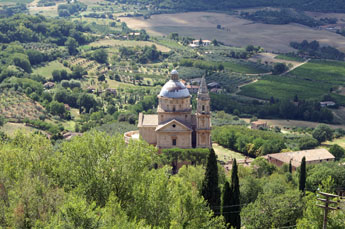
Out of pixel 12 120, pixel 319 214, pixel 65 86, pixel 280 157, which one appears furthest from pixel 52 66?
pixel 319 214

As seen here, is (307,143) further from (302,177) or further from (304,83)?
(304,83)

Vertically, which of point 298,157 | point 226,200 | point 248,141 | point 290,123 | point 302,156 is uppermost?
point 226,200

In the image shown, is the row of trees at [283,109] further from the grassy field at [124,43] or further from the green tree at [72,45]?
the green tree at [72,45]

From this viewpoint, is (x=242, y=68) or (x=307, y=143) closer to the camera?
(x=307, y=143)

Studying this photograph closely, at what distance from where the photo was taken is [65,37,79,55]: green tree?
175 m

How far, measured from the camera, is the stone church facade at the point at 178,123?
261ft

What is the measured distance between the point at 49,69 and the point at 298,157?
90541 mm

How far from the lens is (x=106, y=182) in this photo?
44875 mm

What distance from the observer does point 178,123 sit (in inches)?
3130

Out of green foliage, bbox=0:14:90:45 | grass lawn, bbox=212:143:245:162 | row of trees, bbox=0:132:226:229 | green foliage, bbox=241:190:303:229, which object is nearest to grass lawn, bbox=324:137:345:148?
grass lawn, bbox=212:143:245:162

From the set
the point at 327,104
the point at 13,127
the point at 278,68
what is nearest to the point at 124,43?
the point at 278,68

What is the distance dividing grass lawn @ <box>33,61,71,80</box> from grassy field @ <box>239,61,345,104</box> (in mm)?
53231

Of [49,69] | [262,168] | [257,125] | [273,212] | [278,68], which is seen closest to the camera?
[273,212]

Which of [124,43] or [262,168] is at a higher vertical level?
[262,168]
